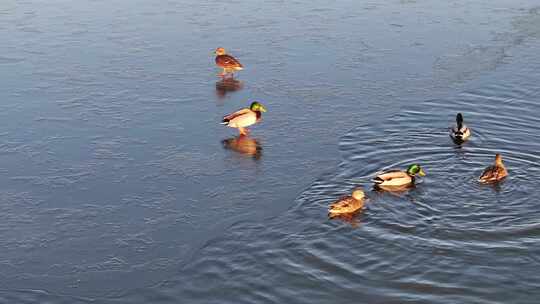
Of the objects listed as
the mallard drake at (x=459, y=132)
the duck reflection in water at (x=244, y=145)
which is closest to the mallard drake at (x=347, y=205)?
the duck reflection in water at (x=244, y=145)

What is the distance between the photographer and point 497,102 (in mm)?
13812

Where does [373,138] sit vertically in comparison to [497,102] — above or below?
below

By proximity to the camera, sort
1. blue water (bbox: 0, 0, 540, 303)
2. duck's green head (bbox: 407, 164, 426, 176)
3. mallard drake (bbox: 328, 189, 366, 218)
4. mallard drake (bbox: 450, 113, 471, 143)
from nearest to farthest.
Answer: blue water (bbox: 0, 0, 540, 303), mallard drake (bbox: 328, 189, 366, 218), duck's green head (bbox: 407, 164, 426, 176), mallard drake (bbox: 450, 113, 471, 143)

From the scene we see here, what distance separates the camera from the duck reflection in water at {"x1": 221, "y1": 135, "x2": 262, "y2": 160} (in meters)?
11.8

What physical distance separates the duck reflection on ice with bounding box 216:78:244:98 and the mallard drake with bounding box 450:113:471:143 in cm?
413

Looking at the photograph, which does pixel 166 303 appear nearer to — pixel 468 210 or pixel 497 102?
pixel 468 210

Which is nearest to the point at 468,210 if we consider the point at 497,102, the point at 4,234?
the point at 497,102

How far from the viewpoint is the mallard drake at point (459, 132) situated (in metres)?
12.1

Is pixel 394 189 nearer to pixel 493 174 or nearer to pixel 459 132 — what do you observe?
pixel 493 174

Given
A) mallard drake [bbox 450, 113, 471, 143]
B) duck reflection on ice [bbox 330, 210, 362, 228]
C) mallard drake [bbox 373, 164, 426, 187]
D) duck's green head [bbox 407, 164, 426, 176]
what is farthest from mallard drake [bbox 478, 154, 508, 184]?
duck reflection on ice [bbox 330, 210, 362, 228]

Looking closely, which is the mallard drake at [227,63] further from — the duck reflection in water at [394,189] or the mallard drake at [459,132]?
the duck reflection in water at [394,189]

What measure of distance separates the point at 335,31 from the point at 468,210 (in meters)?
8.34

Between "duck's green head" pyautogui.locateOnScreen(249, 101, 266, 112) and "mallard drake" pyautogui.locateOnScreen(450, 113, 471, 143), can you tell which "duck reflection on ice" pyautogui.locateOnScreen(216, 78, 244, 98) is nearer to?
"duck's green head" pyautogui.locateOnScreen(249, 101, 266, 112)

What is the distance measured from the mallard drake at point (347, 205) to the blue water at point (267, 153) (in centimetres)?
14
